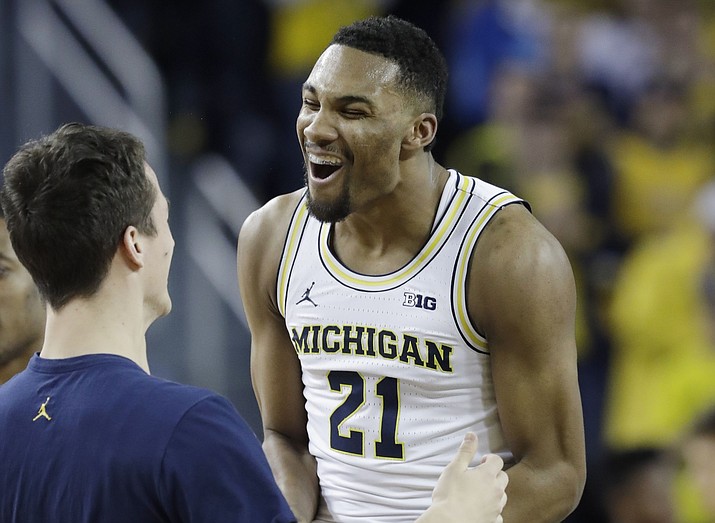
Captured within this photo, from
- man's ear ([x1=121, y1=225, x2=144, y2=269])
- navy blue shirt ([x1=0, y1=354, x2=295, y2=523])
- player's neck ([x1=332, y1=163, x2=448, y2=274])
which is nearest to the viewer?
navy blue shirt ([x1=0, y1=354, x2=295, y2=523])

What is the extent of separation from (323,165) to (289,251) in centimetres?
34

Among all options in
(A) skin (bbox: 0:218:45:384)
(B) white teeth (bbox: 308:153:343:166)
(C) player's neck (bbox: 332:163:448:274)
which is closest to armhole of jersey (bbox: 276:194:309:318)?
(C) player's neck (bbox: 332:163:448:274)

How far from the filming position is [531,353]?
2881 mm

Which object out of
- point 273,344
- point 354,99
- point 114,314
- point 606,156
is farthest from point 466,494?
point 606,156

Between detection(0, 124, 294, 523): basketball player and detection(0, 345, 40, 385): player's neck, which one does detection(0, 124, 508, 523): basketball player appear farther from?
detection(0, 345, 40, 385): player's neck

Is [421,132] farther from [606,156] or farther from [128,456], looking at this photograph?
[606,156]

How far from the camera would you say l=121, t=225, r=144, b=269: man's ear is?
7.15 ft

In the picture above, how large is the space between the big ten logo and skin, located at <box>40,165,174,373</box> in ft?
2.98

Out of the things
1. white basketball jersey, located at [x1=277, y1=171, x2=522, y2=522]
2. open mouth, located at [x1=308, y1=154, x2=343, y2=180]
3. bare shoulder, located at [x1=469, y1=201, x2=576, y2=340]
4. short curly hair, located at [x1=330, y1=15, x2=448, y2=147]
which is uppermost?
short curly hair, located at [x1=330, y1=15, x2=448, y2=147]

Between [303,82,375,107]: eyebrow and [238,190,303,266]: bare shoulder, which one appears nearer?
[303,82,375,107]: eyebrow

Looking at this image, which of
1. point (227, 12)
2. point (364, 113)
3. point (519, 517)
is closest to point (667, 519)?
point (519, 517)

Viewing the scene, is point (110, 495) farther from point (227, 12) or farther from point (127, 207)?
point (227, 12)

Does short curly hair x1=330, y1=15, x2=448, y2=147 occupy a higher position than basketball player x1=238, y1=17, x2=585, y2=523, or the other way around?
short curly hair x1=330, y1=15, x2=448, y2=147

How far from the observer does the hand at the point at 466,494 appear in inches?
86.5
